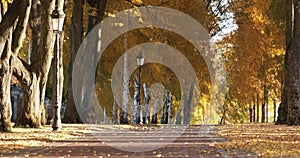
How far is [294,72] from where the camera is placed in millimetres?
35969

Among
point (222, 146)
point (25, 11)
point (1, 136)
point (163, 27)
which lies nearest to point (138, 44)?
point (163, 27)

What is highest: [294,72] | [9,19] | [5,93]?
[9,19]

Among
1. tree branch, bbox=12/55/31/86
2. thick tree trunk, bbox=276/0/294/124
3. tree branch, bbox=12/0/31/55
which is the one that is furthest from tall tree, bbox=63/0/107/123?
tree branch, bbox=12/0/31/55

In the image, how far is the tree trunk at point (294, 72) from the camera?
35062 millimetres

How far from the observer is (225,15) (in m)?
53.4

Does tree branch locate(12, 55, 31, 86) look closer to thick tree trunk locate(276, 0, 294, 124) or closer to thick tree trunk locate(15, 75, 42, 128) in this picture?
thick tree trunk locate(15, 75, 42, 128)

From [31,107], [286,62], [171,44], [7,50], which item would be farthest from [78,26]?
[7,50]

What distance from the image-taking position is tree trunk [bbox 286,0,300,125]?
35.1 metres

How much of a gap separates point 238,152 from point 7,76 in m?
10.9

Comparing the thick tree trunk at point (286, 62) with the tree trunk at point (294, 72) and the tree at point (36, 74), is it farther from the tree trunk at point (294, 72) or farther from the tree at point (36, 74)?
the tree at point (36, 74)

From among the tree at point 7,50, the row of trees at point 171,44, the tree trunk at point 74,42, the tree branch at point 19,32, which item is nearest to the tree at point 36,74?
the row of trees at point 171,44

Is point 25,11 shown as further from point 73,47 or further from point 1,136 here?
point 73,47

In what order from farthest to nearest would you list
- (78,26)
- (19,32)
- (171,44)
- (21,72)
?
(171,44), (78,26), (21,72), (19,32)

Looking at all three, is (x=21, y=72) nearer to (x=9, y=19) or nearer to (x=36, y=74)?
(x=36, y=74)
